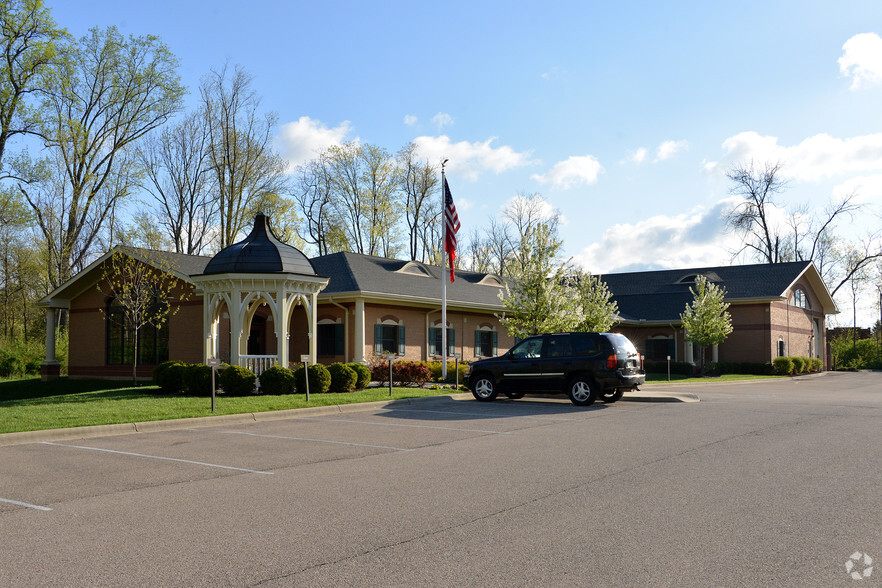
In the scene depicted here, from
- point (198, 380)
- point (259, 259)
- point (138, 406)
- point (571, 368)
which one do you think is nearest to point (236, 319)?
point (259, 259)

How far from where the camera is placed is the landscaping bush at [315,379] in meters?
20.8

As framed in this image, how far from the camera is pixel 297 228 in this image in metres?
47.7

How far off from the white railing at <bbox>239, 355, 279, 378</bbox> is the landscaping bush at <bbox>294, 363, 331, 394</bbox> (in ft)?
4.23

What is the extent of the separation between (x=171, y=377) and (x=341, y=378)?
4804 millimetres

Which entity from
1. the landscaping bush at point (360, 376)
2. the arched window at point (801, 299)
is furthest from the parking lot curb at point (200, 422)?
the arched window at point (801, 299)

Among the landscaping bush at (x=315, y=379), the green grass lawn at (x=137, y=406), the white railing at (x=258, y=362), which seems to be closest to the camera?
the green grass lawn at (x=137, y=406)

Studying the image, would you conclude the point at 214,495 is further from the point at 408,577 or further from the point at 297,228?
the point at 297,228

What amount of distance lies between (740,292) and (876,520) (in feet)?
136

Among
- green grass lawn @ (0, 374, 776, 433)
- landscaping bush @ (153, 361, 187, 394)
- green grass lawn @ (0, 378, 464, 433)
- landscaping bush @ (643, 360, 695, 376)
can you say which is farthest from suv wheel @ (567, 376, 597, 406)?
landscaping bush @ (643, 360, 695, 376)

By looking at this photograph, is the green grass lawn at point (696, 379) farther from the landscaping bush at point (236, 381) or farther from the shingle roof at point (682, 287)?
the landscaping bush at point (236, 381)

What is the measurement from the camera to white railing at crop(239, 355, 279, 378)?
21562 millimetres

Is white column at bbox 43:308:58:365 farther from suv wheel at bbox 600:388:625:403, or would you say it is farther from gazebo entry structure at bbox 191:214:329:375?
suv wheel at bbox 600:388:625:403

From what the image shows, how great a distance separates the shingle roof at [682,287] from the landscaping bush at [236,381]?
95.8 ft

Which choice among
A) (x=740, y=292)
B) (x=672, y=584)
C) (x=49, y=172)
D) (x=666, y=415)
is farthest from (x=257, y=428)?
(x=740, y=292)
